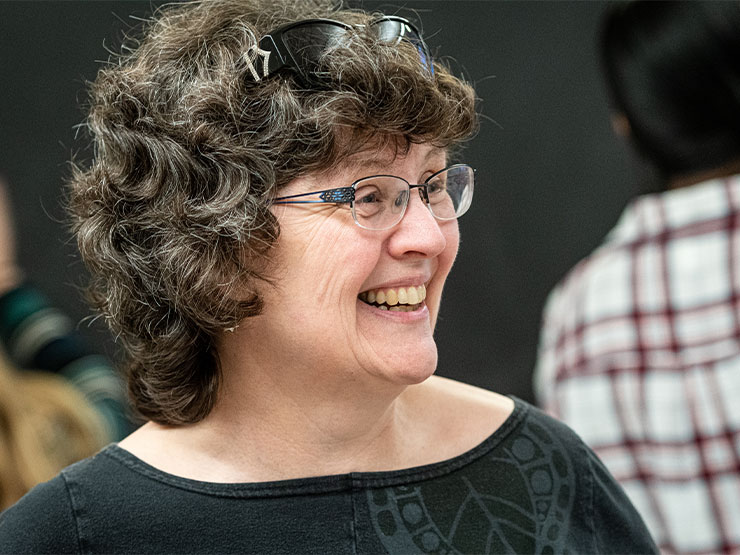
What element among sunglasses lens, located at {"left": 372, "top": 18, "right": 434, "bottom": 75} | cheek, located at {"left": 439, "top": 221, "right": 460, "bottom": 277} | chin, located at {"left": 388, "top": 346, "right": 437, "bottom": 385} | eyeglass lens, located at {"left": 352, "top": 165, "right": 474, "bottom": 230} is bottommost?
chin, located at {"left": 388, "top": 346, "right": 437, "bottom": 385}

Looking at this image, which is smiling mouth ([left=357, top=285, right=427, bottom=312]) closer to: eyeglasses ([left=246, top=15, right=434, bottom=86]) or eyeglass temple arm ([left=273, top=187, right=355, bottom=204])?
eyeglass temple arm ([left=273, top=187, right=355, bottom=204])

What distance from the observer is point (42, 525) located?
1352 millimetres

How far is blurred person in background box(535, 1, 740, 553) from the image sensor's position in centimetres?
201

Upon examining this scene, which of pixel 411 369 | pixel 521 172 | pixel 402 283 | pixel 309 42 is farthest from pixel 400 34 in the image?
pixel 521 172

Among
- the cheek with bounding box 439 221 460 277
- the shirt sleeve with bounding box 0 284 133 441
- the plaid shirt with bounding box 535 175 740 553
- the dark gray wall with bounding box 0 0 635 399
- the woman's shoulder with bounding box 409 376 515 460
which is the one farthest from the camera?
the dark gray wall with bounding box 0 0 635 399

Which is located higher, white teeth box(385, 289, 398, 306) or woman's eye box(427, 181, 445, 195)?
woman's eye box(427, 181, 445, 195)

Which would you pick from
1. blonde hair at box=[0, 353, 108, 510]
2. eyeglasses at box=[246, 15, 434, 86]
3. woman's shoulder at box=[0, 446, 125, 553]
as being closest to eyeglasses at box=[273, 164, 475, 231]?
eyeglasses at box=[246, 15, 434, 86]

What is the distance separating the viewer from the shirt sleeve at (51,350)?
8.50ft

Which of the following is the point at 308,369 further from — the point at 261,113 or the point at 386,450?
the point at 261,113

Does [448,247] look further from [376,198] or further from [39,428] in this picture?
[39,428]

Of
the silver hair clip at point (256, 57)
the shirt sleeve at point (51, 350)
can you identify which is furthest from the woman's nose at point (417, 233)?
the shirt sleeve at point (51, 350)

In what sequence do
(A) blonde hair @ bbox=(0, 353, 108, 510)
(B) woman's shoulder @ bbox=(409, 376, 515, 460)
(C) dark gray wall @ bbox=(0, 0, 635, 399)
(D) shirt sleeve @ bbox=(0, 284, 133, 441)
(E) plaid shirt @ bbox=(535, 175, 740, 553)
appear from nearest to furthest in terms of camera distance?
(B) woman's shoulder @ bbox=(409, 376, 515, 460) < (E) plaid shirt @ bbox=(535, 175, 740, 553) < (A) blonde hair @ bbox=(0, 353, 108, 510) < (D) shirt sleeve @ bbox=(0, 284, 133, 441) < (C) dark gray wall @ bbox=(0, 0, 635, 399)

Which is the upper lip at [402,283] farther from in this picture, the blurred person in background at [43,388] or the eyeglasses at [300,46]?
the blurred person in background at [43,388]

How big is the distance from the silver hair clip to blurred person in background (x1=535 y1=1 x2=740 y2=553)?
3.59 ft
